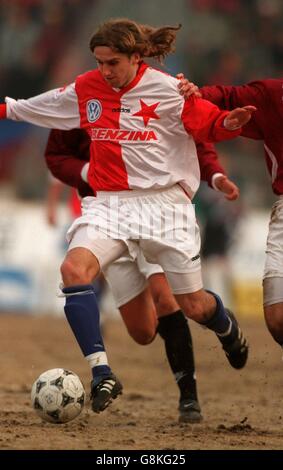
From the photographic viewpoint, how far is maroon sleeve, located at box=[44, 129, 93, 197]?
780 cm

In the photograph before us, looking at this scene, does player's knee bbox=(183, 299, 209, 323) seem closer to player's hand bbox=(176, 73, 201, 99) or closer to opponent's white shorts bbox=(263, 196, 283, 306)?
opponent's white shorts bbox=(263, 196, 283, 306)

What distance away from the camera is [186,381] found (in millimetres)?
7520

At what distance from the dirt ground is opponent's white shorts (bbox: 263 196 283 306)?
91 centimetres

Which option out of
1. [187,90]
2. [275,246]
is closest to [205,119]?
[187,90]

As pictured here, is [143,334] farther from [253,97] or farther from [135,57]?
[135,57]

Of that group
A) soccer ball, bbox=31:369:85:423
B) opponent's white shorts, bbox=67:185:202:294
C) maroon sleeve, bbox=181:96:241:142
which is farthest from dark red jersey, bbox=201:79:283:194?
soccer ball, bbox=31:369:85:423

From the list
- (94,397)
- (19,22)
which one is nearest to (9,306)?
(19,22)

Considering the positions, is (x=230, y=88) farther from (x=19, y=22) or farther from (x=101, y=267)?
(x=19, y=22)

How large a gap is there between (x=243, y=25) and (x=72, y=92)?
476 inches

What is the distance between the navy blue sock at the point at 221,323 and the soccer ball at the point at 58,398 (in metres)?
1.07

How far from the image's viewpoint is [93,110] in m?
6.94

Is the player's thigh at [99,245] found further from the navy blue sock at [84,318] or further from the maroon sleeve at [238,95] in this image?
the maroon sleeve at [238,95]

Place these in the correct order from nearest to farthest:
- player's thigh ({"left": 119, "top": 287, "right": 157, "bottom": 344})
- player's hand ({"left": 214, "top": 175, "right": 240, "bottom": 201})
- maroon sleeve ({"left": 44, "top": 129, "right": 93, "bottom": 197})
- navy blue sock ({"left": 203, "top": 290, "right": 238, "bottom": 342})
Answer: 1. navy blue sock ({"left": 203, "top": 290, "right": 238, "bottom": 342})
2. player's hand ({"left": 214, "top": 175, "right": 240, "bottom": 201})
3. player's thigh ({"left": 119, "top": 287, "right": 157, "bottom": 344})
4. maroon sleeve ({"left": 44, "top": 129, "right": 93, "bottom": 197})

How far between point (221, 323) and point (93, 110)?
1704 millimetres
